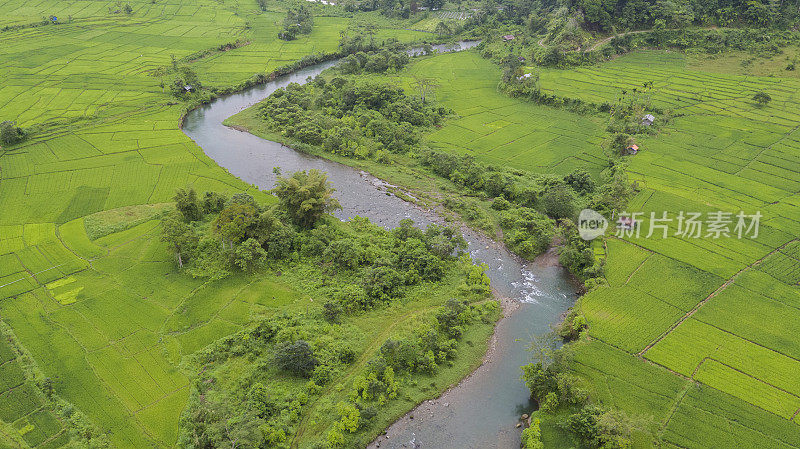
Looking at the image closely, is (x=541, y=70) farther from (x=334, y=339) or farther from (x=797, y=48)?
(x=334, y=339)

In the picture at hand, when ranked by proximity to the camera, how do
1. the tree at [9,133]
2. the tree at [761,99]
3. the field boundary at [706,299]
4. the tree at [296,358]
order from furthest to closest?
the tree at [761,99] → the tree at [9,133] → the field boundary at [706,299] → the tree at [296,358]

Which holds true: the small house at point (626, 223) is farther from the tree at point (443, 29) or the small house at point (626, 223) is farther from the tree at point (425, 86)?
the tree at point (443, 29)

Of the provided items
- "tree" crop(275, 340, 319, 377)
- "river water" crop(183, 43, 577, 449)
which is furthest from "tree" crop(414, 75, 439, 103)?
"tree" crop(275, 340, 319, 377)

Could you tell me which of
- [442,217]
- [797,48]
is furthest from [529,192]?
[797,48]

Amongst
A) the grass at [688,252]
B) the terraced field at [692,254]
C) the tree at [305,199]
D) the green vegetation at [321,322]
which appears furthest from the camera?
the tree at [305,199]

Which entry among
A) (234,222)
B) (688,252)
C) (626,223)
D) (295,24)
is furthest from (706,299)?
(295,24)

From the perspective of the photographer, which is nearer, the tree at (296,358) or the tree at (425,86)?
the tree at (296,358)

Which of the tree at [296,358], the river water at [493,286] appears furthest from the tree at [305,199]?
the tree at [296,358]

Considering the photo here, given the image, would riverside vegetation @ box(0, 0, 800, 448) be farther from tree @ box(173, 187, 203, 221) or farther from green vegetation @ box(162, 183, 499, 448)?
tree @ box(173, 187, 203, 221)
